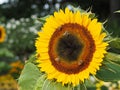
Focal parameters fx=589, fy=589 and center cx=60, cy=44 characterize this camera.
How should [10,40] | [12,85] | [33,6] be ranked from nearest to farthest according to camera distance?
[12,85] < [10,40] < [33,6]

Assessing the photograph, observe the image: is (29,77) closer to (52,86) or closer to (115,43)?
(52,86)

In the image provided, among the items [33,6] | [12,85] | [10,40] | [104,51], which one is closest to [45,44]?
[104,51]

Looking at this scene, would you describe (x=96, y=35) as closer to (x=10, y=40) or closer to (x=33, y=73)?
(x=33, y=73)

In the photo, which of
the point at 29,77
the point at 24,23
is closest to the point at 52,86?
the point at 29,77

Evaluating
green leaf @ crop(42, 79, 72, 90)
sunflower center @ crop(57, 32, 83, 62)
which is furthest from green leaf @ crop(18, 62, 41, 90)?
sunflower center @ crop(57, 32, 83, 62)

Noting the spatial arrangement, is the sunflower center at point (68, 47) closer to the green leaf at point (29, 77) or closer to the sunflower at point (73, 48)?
the sunflower at point (73, 48)

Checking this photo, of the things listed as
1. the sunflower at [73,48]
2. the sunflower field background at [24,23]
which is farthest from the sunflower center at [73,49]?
the sunflower field background at [24,23]
